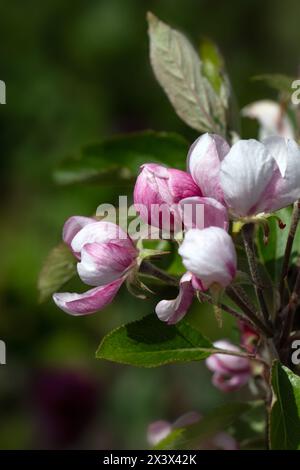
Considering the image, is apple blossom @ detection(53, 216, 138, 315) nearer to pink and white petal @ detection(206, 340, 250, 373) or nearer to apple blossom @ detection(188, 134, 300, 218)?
apple blossom @ detection(188, 134, 300, 218)

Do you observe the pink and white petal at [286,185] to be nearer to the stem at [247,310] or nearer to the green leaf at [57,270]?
the stem at [247,310]

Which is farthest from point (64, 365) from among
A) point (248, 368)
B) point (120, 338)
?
point (120, 338)

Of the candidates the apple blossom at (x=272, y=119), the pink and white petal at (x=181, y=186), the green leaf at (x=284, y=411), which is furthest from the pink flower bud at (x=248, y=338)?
the apple blossom at (x=272, y=119)

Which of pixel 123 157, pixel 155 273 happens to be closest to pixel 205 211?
pixel 155 273

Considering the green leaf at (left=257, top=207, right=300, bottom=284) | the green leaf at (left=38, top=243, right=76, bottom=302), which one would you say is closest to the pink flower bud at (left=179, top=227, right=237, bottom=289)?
the green leaf at (left=257, top=207, right=300, bottom=284)

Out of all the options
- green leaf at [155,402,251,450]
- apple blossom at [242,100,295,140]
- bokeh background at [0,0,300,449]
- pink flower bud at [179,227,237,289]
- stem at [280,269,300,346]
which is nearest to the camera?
pink flower bud at [179,227,237,289]
